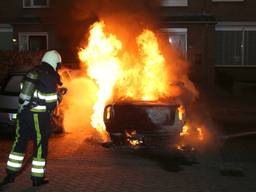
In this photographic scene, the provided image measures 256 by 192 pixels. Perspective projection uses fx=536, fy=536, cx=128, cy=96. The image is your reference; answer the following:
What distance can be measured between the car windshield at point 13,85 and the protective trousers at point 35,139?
4217 millimetres

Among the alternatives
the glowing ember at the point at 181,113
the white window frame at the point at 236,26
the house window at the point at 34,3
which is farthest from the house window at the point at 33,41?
the glowing ember at the point at 181,113

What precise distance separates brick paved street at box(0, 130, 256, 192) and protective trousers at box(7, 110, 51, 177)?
273mm

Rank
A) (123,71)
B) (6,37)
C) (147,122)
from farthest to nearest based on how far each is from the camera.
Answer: (6,37), (123,71), (147,122)

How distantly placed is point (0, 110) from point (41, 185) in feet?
13.1

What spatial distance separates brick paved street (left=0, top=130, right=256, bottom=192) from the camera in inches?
283

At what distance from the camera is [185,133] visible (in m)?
9.94

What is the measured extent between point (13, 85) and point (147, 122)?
350cm

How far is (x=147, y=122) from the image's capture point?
373 inches

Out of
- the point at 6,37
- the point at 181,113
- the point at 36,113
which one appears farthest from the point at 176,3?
the point at 36,113

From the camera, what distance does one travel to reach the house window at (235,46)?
2452 centimetres

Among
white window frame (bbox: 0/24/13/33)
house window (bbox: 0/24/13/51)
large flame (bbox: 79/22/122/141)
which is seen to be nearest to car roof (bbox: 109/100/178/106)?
large flame (bbox: 79/22/122/141)

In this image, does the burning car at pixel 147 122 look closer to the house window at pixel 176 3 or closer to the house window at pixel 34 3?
the house window at pixel 176 3

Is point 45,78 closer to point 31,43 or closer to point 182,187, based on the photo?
point 182,187

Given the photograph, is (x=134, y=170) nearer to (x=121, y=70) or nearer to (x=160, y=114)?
(x=160, y=114)
